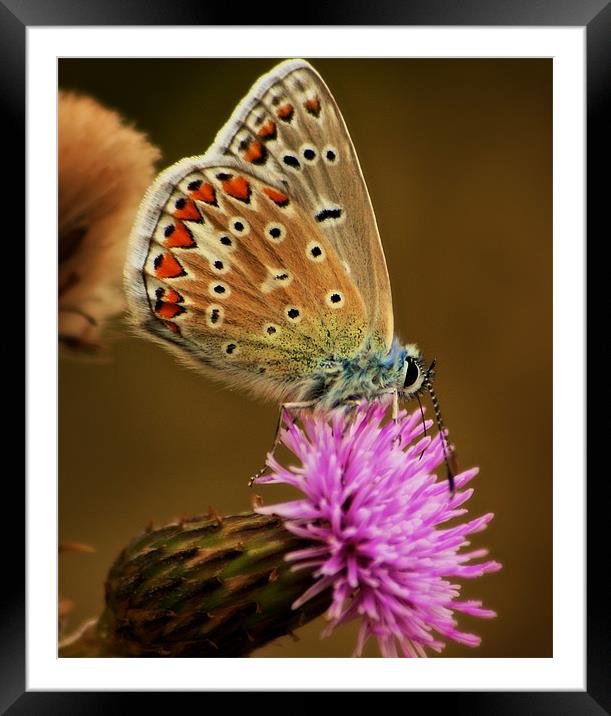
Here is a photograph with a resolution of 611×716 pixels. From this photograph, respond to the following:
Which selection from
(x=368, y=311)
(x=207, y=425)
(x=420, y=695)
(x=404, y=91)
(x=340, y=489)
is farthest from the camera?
(x=207, y=425)

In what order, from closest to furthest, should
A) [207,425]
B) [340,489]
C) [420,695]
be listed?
[340,489], [420,695], [207,425]

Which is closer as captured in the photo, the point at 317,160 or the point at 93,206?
the point at 317,160

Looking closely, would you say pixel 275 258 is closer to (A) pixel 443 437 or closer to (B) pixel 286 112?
(B) pixel 286 112

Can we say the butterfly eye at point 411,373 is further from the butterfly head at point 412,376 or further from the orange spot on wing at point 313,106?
the orange spot on wing at point 313,106

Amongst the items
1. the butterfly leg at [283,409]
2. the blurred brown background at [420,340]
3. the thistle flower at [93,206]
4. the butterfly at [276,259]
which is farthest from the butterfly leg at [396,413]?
the thistle flower at [93,206]

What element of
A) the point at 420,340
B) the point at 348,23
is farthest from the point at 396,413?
the point at 348,23

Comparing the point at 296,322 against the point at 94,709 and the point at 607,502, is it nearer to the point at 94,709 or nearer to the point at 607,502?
the point at 607,502

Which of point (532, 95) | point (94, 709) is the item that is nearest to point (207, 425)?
point (94, 709)

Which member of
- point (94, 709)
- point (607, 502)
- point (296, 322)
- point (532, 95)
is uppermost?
point (532, 95)
